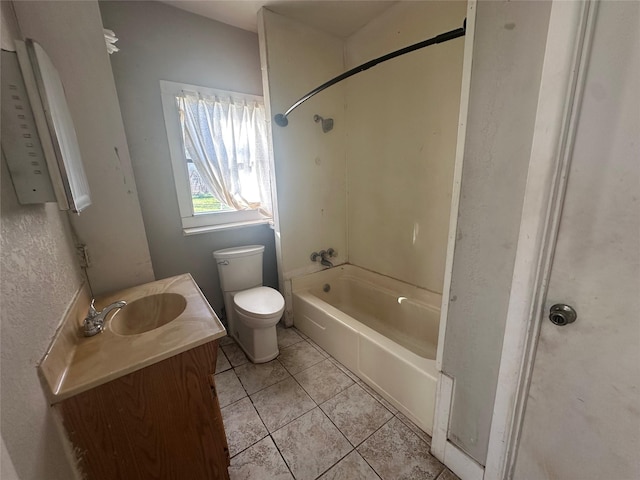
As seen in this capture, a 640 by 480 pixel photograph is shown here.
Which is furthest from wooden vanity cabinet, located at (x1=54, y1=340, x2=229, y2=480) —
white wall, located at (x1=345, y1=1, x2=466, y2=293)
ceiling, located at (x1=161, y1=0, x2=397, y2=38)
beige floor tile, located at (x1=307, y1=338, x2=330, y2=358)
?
ceiling, located at (x1=161, y1=0, x2=397, y2=38)

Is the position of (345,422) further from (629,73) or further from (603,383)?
(629,73)

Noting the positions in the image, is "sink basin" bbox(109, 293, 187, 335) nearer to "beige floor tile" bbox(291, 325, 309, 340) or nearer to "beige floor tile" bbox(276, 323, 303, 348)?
"beige floor tile" bbox(276, 323, 303, 348)

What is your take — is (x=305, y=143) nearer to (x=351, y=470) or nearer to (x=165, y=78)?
(x=165, y=78)

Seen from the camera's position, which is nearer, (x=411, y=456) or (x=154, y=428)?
(x=154, y=428)

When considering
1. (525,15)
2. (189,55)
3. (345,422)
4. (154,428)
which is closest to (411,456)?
(345,422)

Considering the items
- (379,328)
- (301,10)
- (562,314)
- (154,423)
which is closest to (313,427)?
(154,423)

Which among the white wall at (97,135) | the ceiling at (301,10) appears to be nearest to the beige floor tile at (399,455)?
the white wall at (97,135)

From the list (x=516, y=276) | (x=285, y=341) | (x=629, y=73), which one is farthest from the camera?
(x=285, y=341)

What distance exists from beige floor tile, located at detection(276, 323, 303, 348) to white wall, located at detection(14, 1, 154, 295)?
44.8 inches

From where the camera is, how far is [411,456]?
1.22 m

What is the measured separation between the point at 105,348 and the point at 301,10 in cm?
230

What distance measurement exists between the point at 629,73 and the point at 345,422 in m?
1.70

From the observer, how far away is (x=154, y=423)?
90 cm

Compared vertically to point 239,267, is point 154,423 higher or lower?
lower
